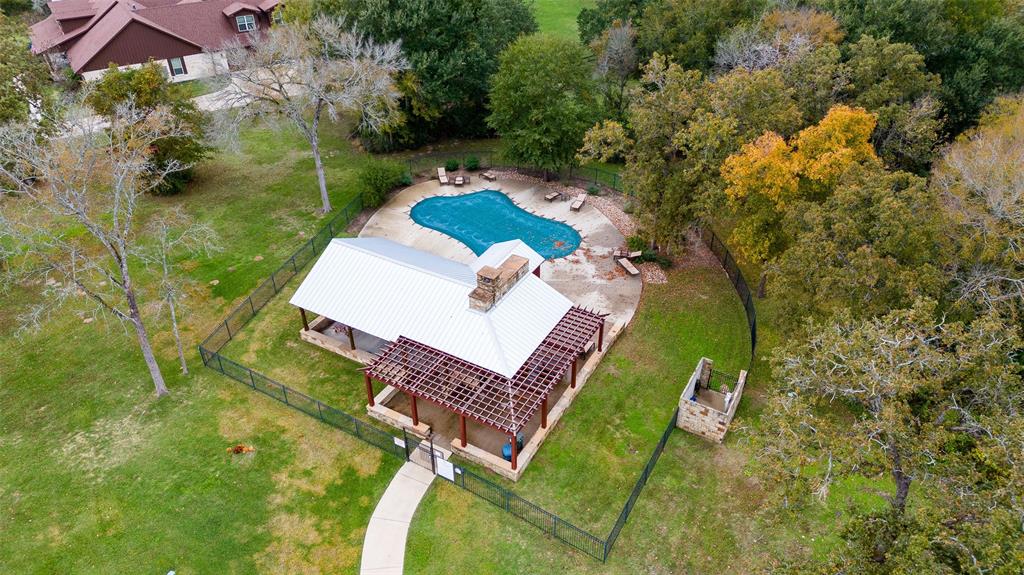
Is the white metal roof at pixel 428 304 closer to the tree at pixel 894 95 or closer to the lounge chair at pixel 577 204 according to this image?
the lounge chair at pixel 577 204

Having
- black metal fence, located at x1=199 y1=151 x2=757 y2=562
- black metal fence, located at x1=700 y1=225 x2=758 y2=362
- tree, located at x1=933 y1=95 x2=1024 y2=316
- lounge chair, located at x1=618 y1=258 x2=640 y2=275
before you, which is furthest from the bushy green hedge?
tree, located at x1=933 y1=95 x2=1024 y2=316

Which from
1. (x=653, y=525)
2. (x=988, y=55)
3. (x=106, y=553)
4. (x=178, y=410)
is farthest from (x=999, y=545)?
(x=988, y=55)

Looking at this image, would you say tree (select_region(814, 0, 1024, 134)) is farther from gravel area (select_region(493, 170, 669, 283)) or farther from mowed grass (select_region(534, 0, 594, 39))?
mowed grass (select_region(534, 0, 594, 39))

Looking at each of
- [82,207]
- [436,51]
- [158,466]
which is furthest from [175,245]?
[436,51]

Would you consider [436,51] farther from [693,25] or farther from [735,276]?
[735,276]

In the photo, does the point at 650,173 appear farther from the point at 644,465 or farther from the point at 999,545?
the point at 999,545

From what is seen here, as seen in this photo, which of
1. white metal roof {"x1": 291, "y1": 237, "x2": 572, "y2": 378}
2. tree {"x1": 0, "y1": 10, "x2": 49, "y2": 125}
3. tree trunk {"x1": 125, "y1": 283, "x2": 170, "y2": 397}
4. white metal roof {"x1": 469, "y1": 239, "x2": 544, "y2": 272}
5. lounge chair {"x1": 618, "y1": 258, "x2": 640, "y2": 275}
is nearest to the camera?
white metal roof {"x1": 291, "y1": 237, "x2": 572, "y2": 378}

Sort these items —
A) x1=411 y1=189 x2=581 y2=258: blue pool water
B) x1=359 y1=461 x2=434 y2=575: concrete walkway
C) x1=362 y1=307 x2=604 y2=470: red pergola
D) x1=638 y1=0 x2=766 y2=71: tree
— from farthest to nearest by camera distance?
x1=638 y1=0 x2=766 y2=71: tree, x1=411 y1=189 x2=581 y2=258: blue pool water, x1=362 y1=307 x2=604 y2=470: red pergola, x1=359 y1=461 x2=434 y2=575: concrete walkway

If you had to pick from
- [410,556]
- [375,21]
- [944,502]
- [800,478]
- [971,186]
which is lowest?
[410,556]
